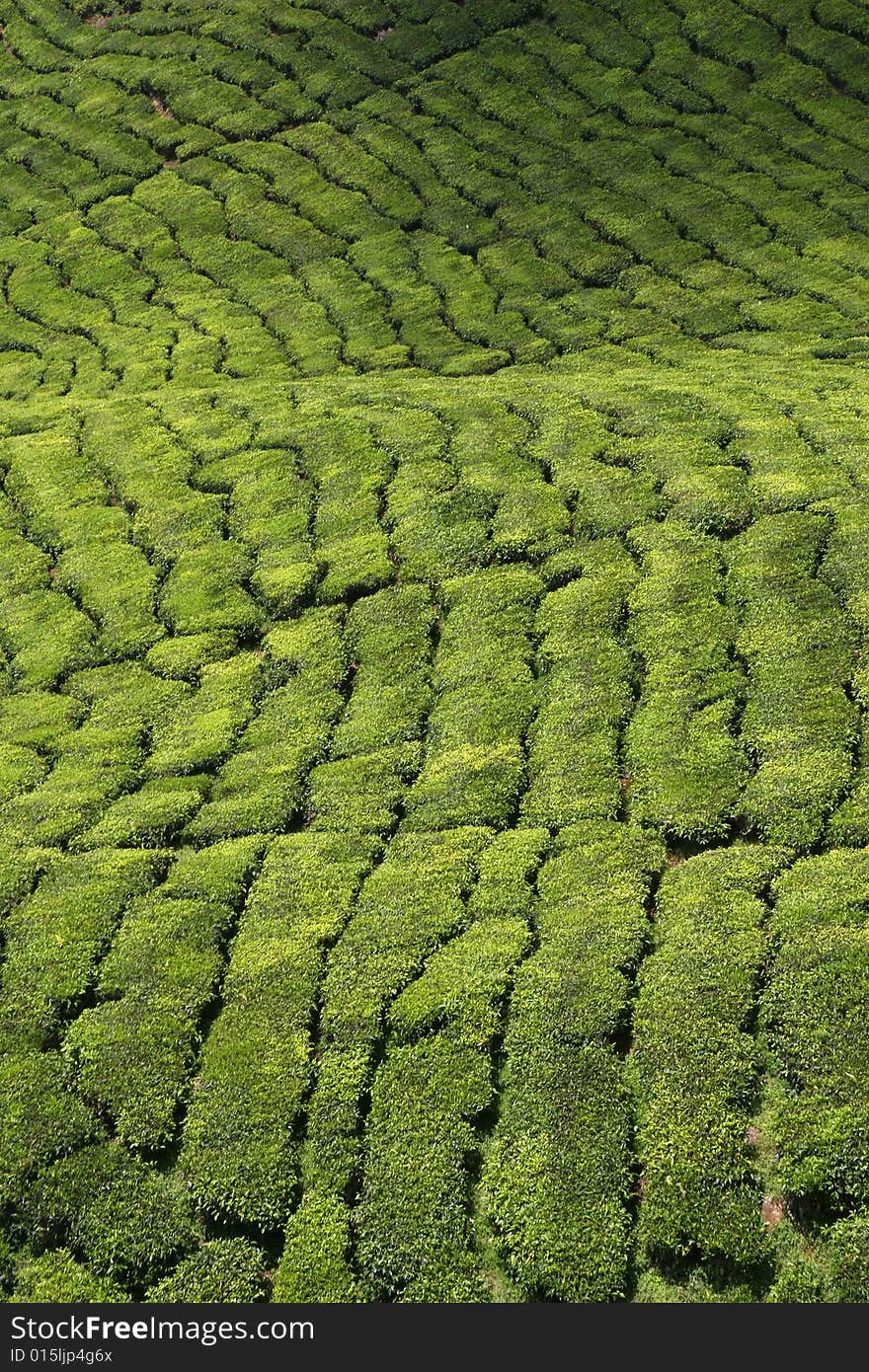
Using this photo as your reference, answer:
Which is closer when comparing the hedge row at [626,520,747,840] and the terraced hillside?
the terraced hillside

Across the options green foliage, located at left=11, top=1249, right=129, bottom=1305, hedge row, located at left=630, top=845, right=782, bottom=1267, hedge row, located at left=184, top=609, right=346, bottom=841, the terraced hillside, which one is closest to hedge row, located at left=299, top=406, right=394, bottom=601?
the terraced hillside

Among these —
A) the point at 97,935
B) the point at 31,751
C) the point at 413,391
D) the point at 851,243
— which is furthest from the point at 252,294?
the point at 97,935

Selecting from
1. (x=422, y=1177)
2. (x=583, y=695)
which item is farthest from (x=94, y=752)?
(x=422, y=1177)

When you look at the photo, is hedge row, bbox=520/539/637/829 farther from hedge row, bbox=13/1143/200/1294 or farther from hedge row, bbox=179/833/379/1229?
hedge row, bbox=13/1143/200/1294

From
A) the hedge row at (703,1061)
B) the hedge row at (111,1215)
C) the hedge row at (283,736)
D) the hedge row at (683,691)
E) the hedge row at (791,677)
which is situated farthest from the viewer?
the hedge row at (283,736)

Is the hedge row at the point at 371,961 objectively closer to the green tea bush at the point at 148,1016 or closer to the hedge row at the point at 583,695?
the hedge row at the point at 583,695

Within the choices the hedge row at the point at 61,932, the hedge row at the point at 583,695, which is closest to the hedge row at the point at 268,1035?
the hedge row at the point at 61,932
